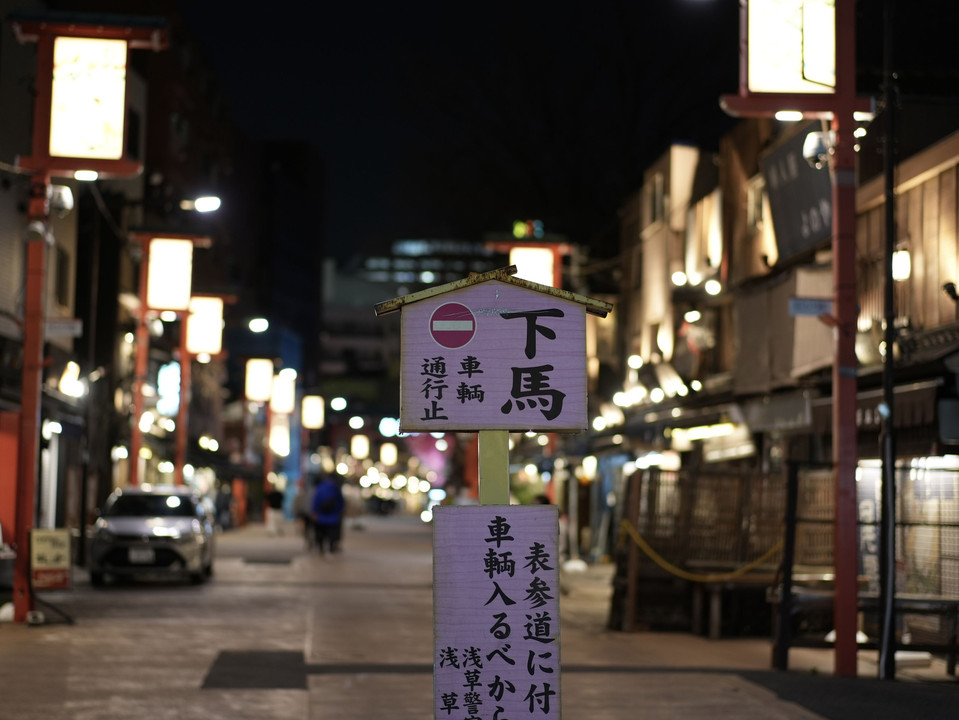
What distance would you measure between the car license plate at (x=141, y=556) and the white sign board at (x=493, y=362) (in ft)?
57.5

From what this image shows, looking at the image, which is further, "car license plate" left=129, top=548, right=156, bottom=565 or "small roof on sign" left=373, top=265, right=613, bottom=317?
"car license plate" left=129, top=548, right=156, bottom=565

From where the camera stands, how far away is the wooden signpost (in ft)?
24.2

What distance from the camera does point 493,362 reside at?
25.3ft

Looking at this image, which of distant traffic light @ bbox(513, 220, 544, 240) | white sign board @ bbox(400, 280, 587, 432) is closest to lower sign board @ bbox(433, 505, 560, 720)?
white sign board @ bbox(400, 280, 587, 432)

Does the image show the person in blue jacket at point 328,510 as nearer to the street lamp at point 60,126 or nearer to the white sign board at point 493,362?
the street lamp at point 60,126

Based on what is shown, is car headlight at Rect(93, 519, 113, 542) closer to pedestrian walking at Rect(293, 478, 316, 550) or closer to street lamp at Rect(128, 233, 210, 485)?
street lamp at Rect(128, 233, 210, 485)

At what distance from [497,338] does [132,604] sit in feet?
46.6

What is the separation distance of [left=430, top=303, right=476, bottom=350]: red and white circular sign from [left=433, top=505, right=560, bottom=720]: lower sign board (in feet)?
3.00

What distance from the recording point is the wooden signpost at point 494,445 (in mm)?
7367

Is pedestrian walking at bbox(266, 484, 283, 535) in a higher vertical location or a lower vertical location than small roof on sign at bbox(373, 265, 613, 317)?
lower

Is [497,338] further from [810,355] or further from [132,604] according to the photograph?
[810,355]

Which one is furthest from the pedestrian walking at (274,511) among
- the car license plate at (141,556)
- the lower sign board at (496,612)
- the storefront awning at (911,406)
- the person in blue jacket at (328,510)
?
the lower sign board at (496,612)

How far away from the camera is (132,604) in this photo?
20469 millimetres

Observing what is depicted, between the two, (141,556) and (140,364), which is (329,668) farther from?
(140,364)
